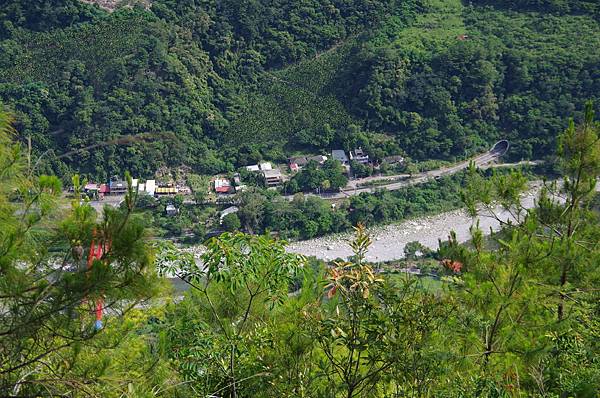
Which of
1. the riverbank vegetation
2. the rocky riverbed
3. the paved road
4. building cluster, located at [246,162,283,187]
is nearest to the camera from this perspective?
the riverbank vegetation

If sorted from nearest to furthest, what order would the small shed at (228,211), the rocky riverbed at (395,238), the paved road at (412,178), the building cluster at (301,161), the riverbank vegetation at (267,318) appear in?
the riverbank vegetation at (267,318) → the rocky riverbed at (395,238) → the small shed at (228,211) → the paved road at (412,178) → the building cluster at (301,161)

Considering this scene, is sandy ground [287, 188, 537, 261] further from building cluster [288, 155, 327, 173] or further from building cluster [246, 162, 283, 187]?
building cluster [288, 155, 327, 173]

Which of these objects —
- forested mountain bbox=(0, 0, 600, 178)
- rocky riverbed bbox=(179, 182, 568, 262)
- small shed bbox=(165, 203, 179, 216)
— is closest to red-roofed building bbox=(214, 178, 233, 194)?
forested mountain bbox=(0, 0, 600, 178)

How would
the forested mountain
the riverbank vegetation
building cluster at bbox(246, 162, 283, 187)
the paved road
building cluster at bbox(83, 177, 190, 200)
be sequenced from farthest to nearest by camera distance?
the forested mountain → building cluster at bbox(246, 162, 283, 187) → the paved road → building cluster at bbox(83, 177, 190, 200) → the riverbank vegetation

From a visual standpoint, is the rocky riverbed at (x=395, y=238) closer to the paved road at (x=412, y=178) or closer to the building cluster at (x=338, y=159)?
the paved road at (x=412, y=178)

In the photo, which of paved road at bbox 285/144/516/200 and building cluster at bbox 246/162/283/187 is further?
building cluster at bbox 246/162/283/187

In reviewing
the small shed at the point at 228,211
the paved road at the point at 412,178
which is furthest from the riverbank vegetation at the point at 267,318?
the paved road at the point at 412,178

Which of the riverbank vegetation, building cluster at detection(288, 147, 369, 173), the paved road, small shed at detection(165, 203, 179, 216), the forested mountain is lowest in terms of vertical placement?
the paved road

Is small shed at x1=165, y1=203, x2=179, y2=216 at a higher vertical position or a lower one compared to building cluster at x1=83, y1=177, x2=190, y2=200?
lower

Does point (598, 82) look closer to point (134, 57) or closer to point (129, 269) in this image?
point (134, 57)
